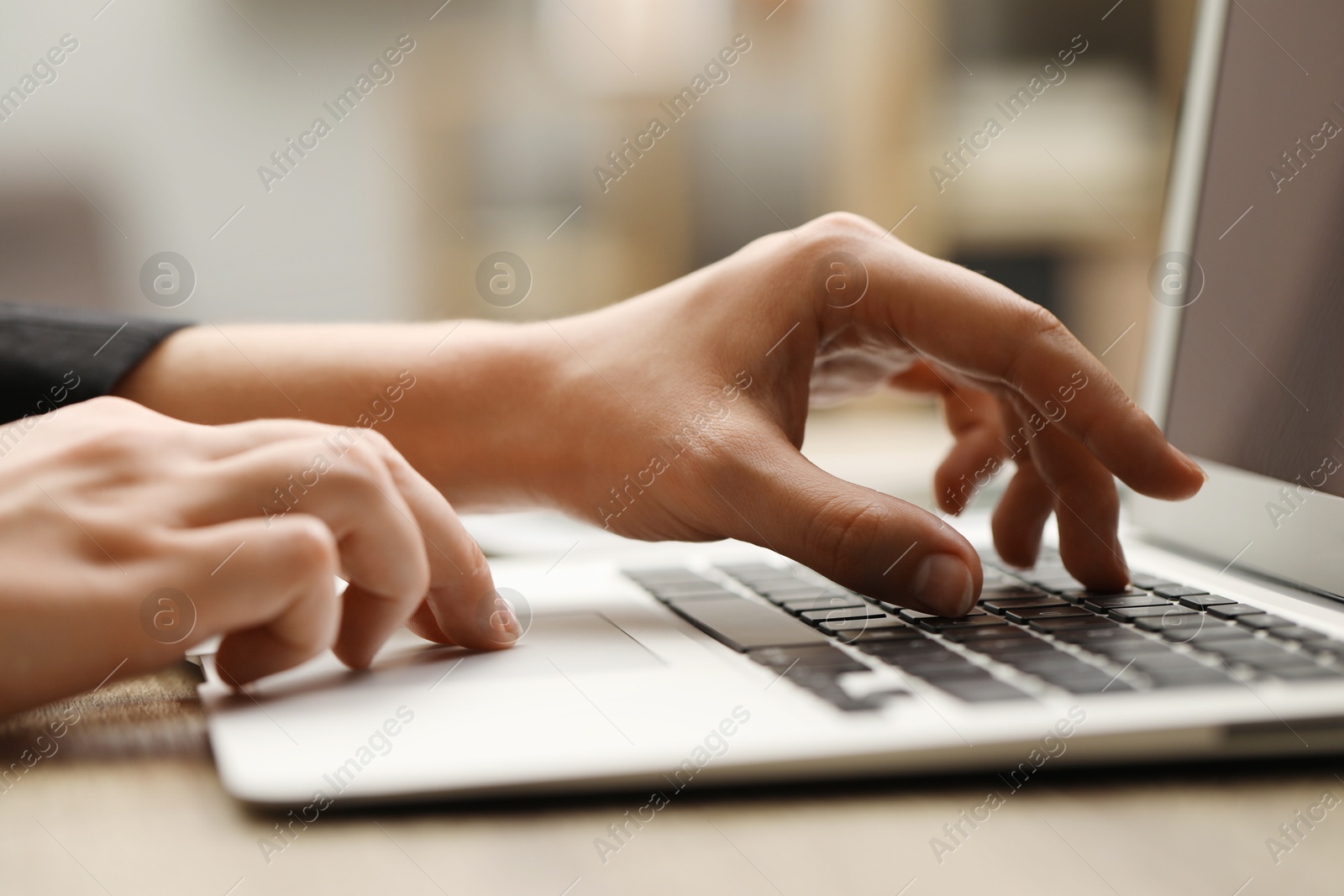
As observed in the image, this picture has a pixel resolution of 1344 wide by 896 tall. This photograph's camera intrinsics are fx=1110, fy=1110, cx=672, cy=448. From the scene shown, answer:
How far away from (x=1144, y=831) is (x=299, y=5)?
142 inches

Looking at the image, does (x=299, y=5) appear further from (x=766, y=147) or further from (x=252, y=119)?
(x=766, y=147)

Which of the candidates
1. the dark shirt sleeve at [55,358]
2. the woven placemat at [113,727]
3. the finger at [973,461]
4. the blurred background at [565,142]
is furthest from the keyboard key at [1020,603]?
the blurred background at [565,142]

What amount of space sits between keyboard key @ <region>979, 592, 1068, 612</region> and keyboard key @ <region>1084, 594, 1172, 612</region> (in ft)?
0.05

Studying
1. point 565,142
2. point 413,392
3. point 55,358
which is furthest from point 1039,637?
point 565,142

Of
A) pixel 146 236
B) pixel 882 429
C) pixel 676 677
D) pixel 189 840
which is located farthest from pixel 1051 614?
pixel 146 236

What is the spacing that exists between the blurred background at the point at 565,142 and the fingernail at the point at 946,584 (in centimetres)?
250

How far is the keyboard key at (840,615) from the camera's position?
1.66 feet

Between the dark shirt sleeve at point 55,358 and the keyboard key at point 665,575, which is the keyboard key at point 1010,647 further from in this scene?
the dark shirt sleeve at point 55,358

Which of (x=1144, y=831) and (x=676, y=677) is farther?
Answer: (x=676, y=677)

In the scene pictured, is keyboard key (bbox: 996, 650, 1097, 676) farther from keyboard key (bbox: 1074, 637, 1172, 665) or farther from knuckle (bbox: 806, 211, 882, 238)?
knuckle (bbox: 806, 211, 882, 238)

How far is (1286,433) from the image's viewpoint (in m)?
0.62

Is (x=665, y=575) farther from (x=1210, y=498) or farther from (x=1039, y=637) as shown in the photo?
(x=1210, y=498)

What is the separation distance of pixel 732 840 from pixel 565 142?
297 cm

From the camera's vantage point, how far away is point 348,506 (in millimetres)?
431
